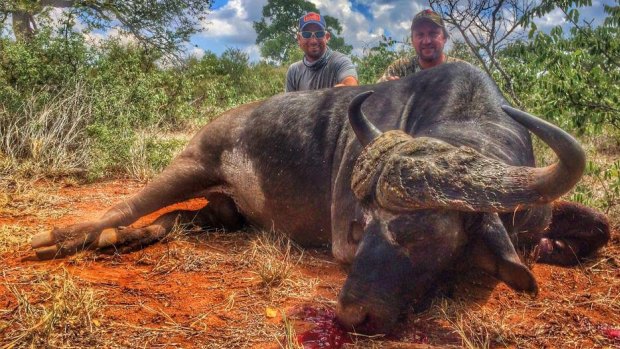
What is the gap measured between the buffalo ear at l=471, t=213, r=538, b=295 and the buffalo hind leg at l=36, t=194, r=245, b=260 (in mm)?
2643

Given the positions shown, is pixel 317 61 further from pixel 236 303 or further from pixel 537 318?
pixel 537 318

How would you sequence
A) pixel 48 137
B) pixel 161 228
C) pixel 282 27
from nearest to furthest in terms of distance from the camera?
pixel 161 228 → pixel 48 137 → pixel 282 27

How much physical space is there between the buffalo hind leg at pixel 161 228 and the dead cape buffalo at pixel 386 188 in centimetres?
1

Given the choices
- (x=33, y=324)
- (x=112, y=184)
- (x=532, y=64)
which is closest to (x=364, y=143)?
(x=33, y=324)

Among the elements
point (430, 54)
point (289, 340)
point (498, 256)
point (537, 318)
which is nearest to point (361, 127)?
point (498, 256)

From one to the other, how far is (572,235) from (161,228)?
3272 millimetres

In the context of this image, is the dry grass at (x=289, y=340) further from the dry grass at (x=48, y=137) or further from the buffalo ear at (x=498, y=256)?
the dry grass at (x=48, y=137)

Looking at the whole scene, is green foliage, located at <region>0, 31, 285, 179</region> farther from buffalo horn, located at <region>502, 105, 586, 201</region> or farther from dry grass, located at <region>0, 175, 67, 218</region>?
buffalo horn, located at <region>502, 105, 586, 201</region>

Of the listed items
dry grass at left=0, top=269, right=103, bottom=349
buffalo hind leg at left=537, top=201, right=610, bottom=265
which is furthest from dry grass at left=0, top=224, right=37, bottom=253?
buffalo hind leg at left=537, top=201, right=610, bottom=265

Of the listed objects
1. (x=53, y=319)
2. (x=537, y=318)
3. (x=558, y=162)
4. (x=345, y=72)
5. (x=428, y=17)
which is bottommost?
(x=53, y=319)

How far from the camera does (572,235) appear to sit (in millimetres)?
4082

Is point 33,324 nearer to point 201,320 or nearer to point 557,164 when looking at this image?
point 201,320

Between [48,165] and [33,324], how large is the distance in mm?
4913

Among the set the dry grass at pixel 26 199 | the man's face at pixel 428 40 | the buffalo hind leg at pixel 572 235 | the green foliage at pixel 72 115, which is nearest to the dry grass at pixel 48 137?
the green foliage at pixel 72 115
